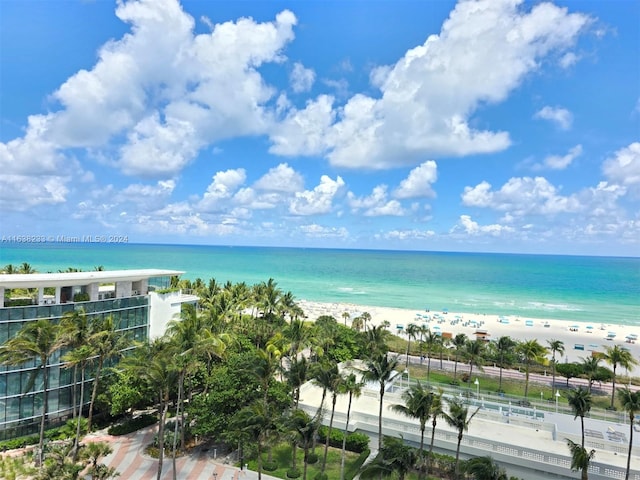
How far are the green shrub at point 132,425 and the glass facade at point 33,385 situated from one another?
128 inches

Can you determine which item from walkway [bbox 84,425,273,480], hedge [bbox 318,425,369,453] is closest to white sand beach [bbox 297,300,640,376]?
hedge [bbox 318,425,369,453]

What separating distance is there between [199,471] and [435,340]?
30025mm

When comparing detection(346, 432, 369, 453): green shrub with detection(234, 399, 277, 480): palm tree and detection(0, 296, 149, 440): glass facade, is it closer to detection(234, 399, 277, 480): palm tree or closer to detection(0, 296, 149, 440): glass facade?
detection(234, 399, 277, 480): palm tree

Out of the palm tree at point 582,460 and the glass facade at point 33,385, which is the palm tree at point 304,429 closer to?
the palm tree at point 582,460

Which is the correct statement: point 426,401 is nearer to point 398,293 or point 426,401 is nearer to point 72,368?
point 72,368

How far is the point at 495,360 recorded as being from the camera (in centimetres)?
4606

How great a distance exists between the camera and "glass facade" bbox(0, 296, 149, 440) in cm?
2612

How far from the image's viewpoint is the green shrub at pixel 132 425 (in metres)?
29.1

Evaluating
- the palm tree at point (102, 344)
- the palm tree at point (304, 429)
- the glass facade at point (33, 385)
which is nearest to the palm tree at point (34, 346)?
the glass facade at point (33, 385)

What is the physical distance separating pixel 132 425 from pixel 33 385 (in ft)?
24.1

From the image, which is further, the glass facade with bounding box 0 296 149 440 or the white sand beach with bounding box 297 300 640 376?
the white sand beach with bounding box 297 300 640 376

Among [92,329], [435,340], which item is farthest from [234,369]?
[435,340]

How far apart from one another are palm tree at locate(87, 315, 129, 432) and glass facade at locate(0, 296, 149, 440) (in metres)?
1.43

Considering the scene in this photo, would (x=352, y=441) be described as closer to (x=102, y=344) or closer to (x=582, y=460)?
(x=582, y=460)
